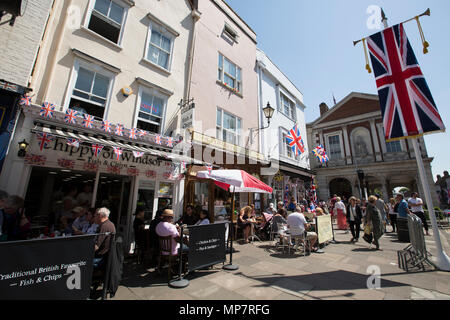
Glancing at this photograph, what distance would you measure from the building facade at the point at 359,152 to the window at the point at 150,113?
22.4 m

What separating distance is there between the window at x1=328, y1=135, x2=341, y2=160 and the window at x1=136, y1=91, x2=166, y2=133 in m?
24.8

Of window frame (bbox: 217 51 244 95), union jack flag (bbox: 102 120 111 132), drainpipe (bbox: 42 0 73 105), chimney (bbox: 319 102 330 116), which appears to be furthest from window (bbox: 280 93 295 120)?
chimney (bbox: 319 102 330 116)

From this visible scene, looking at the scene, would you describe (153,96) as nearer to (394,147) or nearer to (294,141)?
(294,141)

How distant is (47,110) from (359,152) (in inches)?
1161

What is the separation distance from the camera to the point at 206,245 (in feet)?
14.8

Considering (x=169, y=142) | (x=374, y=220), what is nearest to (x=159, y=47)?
(x=169, y=142)

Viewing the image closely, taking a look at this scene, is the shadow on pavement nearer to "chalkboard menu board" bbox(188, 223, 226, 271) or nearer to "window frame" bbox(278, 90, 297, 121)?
"chalkboard menu board" bbox(188, 223, 226, 271)

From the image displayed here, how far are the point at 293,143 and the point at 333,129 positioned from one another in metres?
14.9

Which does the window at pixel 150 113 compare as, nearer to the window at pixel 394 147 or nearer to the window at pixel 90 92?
the window at pixel 90 92

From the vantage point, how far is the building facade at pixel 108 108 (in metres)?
5.22

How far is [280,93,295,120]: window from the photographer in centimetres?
1664

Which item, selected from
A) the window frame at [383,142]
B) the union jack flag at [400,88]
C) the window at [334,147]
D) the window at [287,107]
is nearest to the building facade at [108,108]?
the union jack flag at [400,88]
